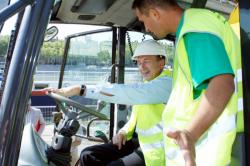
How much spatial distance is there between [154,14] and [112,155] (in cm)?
152

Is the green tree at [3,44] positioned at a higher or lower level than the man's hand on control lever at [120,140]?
higher

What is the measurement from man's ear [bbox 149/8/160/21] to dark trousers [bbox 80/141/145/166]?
131cm

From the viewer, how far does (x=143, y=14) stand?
197 cm

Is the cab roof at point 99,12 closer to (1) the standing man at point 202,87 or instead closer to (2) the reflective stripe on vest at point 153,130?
(2) the reflective stripe on vest at point 153,130

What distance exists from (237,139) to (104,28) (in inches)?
92.4

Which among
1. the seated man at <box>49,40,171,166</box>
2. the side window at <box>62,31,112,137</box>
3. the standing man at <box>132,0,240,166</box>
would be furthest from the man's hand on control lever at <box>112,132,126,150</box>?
the standing man at <box>132,0,240,166</box>

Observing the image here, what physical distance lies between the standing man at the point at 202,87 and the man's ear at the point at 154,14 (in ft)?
0.03

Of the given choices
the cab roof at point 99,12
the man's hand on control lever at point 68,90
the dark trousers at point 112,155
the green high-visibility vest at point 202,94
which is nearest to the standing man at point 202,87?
the green high-visibility vest at point 202,94

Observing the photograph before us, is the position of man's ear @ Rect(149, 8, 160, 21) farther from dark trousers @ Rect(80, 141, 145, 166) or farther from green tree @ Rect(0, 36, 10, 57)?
dark trousers @ Rect(80, 141, 145, 166)

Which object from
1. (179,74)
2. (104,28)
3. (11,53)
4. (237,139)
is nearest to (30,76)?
(11,53)

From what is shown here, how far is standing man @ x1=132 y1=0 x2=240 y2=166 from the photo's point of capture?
1.49m

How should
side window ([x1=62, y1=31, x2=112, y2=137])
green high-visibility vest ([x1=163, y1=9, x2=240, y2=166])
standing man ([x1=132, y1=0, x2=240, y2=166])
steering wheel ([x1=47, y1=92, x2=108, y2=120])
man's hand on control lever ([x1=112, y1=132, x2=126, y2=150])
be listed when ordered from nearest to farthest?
standing man ([x1=132, y1=0, x2=240, y2=166]), green high-visibility vest ([x1=163, y1=9, x2=240, y2=166]), steering wheel ([x1=47, y1=92, x2=108, y2=120]), man's hand on control lever ([x1=112, y1=132, x2=126, y2=150]), side window ([x1=62, y1=31, x2=112, y2=137])

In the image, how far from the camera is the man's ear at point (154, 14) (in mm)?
1890

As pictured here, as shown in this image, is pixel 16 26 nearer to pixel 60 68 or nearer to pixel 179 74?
pixel 179 74
